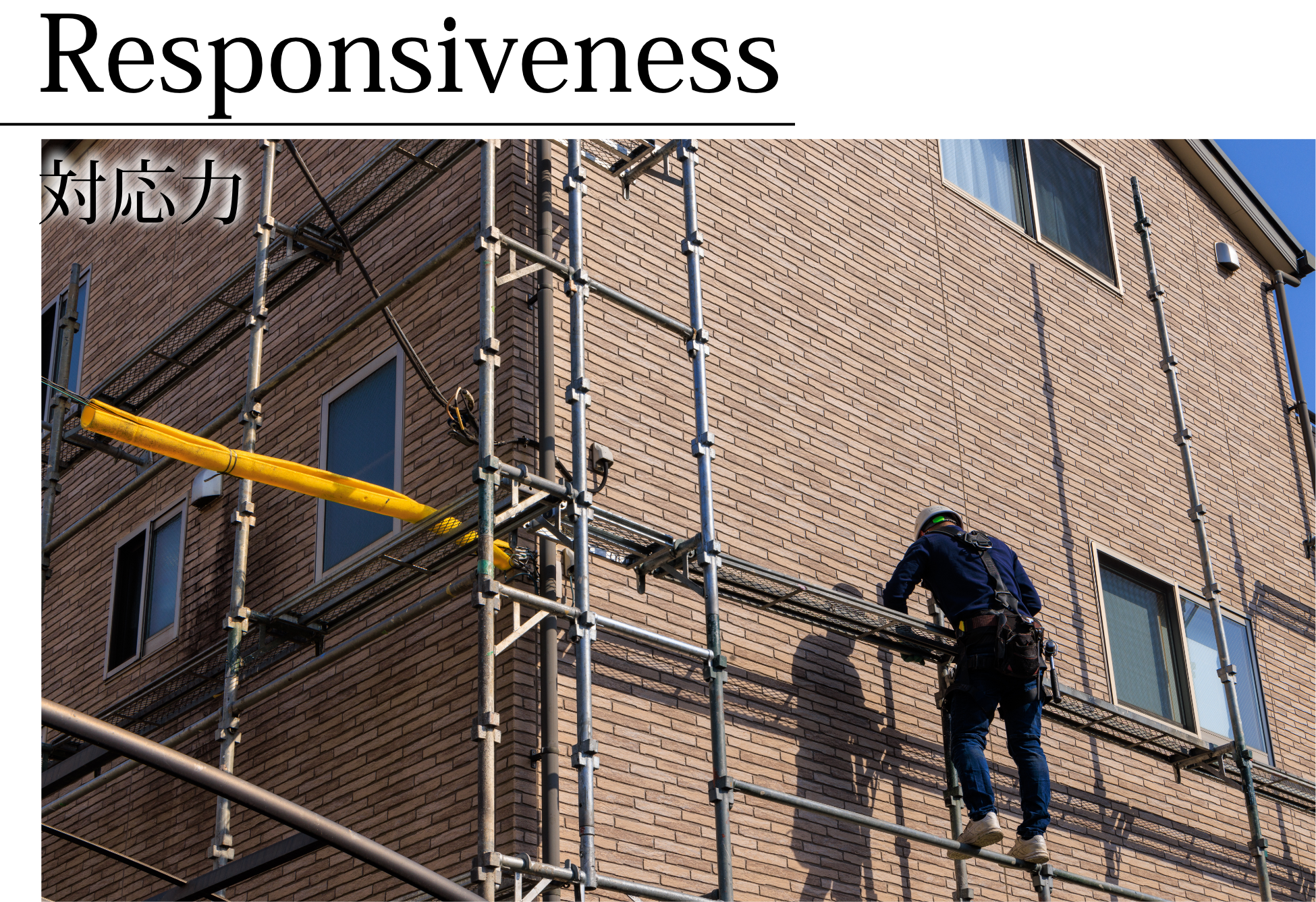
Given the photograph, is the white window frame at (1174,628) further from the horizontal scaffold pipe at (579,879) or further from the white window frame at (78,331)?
the white window frame at (78,331)

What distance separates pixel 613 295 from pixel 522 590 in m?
2.06

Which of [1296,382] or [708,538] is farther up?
[1296,382]

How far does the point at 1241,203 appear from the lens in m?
17.8

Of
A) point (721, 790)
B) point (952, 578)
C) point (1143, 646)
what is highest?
point (1143, 646)

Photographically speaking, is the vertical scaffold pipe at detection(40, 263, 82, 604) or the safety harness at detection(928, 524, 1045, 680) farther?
the vertical scaffold pipe at detection(40, 263, 82, 604)

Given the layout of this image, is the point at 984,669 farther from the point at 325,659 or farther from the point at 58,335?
the point at 58,335

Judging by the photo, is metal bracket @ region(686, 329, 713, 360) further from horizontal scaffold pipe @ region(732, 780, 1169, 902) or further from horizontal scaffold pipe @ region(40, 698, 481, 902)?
horizontal scaffold pipe @ region(40, 698, 481, 902)

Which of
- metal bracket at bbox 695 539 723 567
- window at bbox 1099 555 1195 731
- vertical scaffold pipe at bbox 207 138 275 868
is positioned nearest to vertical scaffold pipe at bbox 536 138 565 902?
metal bracket at bbox 695 539 723 567

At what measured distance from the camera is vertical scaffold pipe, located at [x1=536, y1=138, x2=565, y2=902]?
8.12 metres

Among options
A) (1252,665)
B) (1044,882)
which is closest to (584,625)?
(1044,882)

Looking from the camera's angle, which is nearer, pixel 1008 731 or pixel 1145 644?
pixel 1008 731

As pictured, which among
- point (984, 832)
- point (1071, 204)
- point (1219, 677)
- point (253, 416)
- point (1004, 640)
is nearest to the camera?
point (984, 832)

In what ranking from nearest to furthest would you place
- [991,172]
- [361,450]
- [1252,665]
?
[361,450] → [1252,665] → [991,172]

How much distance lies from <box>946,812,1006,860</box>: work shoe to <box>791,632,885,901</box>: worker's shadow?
0.80m
